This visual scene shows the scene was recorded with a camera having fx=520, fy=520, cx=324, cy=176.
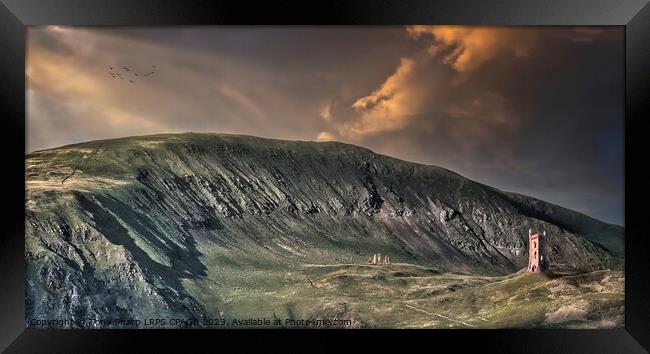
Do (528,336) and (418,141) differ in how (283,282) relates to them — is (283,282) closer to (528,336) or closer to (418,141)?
(418,141)

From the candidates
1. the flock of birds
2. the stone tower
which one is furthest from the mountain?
the flock of birds
